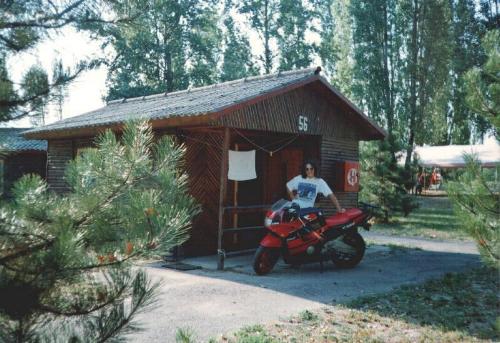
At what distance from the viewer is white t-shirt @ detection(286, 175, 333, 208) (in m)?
7.94

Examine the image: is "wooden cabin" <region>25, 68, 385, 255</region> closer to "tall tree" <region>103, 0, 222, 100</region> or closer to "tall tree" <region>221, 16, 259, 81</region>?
"tall tree" <region>103, 0, 222, 100</region>

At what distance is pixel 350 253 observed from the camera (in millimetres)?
8367

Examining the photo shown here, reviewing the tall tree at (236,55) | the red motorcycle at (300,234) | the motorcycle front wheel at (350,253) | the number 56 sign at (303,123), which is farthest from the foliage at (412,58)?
the red motorcycle at (300,234)

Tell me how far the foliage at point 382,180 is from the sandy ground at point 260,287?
5.83 m

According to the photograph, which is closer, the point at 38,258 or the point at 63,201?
the point at 38,258

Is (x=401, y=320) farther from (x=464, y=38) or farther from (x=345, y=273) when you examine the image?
(x=464, y=38)

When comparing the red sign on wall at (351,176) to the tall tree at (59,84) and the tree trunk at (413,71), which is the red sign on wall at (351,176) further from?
the tree trunk at (413,71)

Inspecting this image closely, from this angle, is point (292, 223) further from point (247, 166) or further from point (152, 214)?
point (152, 214)

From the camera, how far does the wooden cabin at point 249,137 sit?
8.59 metres

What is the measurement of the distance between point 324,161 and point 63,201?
31.6ft

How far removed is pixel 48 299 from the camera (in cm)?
169

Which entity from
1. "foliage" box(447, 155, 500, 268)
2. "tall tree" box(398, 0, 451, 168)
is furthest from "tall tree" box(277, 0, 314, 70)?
"foliage" box(447, 155, 500, 268)

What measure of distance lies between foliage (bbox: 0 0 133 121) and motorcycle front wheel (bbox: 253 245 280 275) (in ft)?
19.0

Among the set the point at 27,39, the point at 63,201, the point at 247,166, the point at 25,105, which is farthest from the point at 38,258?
the point at 247,166
